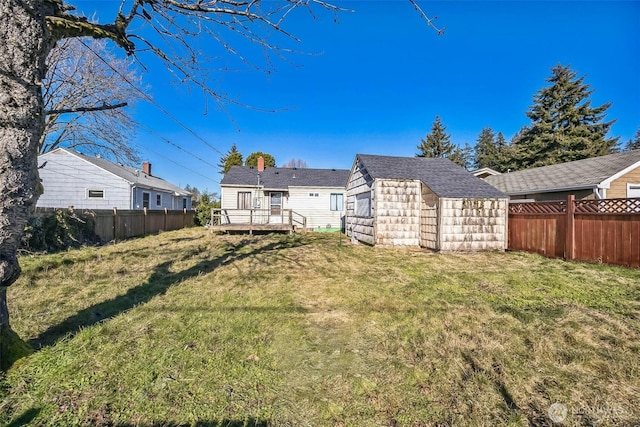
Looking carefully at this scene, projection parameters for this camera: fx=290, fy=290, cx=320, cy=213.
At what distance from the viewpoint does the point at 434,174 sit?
12.1 meters

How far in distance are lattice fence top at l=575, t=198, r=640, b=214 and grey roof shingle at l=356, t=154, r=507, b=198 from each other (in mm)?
2595

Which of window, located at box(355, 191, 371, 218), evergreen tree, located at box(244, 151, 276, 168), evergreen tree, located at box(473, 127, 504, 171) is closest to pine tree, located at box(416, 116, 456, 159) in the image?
evergreen tree, located at box(473, 127, 504, 171)

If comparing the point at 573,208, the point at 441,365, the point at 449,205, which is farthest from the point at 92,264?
the point at 573,208

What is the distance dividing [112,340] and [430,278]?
5783mm

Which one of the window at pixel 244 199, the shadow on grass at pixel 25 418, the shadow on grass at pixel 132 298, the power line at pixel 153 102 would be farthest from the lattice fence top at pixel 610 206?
the window at pixel 244 199

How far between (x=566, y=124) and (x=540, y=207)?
25596 mm

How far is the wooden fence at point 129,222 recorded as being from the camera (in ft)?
37.0

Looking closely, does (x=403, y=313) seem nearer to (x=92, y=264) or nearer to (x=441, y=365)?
(x=441, y=365)

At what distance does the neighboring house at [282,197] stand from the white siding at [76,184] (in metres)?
6.50

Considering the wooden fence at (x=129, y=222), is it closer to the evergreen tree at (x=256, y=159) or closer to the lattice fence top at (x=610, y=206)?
the lattice fence top at (x=610, y=206)

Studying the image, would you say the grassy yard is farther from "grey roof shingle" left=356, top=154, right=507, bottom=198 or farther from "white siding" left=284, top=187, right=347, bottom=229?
"white siding" left=284, top=187, right=347, bottom=229

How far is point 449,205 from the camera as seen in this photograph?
1017 centimetres

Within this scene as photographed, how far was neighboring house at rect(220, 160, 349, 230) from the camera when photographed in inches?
718

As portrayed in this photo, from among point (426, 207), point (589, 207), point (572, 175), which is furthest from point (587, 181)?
point (426, 207)
